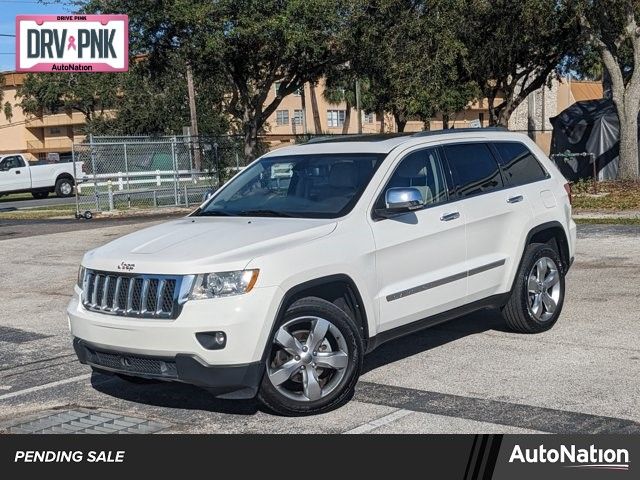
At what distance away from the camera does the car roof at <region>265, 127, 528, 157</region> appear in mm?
7301

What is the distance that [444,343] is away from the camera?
8117 millimetres

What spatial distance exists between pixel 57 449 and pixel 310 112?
73.0 meters

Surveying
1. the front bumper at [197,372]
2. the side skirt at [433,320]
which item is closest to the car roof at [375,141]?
the side skirt at [433,320]

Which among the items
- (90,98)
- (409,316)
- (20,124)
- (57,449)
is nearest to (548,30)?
(409,316)

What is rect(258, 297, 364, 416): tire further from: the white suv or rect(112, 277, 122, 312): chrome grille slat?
rect(112, 277, 122, 312): chrome grille slat

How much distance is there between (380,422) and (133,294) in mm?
1769

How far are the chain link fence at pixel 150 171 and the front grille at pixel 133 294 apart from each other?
19.9 meters

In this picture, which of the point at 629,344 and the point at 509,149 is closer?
the point at 629,344

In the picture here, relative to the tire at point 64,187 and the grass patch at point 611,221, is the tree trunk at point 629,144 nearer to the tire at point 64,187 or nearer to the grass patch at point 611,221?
the grass patch at point 611,221

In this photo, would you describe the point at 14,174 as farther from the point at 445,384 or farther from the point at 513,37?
the point at 445,384

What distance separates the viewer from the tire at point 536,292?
7980 millimetres

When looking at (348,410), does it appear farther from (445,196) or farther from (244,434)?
(445,196)

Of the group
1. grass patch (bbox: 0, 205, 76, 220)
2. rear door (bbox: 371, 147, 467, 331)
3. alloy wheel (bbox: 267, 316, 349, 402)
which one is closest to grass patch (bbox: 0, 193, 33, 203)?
grass patch (bbox: 0, 205, 76, 220)

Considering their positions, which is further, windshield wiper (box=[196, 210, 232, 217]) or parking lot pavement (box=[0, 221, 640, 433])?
windshield wiper (box=[196, 210, 232, 217])
